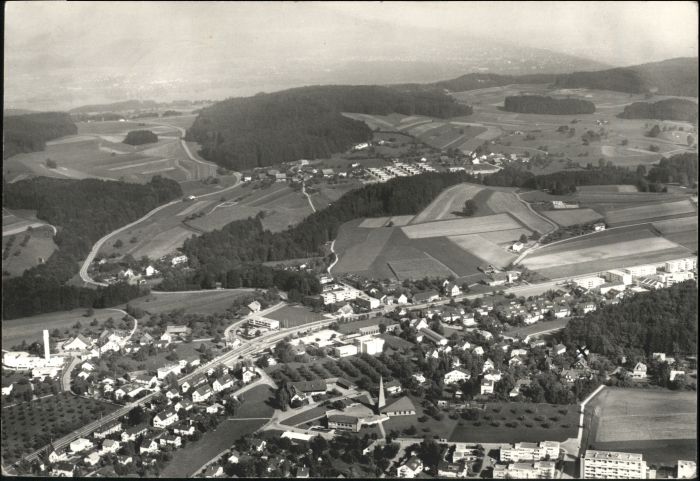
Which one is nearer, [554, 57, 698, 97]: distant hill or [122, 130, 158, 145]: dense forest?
[554, 57, 698, 97]: distant hill

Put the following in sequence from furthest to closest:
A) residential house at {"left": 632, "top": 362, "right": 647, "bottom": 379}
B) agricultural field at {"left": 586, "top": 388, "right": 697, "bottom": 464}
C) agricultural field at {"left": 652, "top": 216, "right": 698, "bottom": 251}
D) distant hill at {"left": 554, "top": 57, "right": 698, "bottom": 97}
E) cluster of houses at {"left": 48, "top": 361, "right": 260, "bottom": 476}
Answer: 1. distant hill at {"left": 554, "top": 57, "right": 698, "bottom": 97}
2. agricultural field at {"left": 652, "top": 216, "right": 698, "bottom": 251}
3. residential house at {"left": 632, "top": 362, "right": 647, "bottom": 379}
4. cluster of houses at {"left": 48, "top": 361, "right": 260, "bottom": 476}
5. agricultural field at {"left": 586, "top": 388, "right": 697, "bottom": 464}

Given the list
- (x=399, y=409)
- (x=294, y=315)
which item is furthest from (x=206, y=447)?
(x=294, y=315)

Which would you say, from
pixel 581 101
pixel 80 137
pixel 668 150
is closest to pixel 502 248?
pixel 668 150

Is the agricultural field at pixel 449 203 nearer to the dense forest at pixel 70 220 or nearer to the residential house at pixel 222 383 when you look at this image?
the dense forest at pixel 70 220

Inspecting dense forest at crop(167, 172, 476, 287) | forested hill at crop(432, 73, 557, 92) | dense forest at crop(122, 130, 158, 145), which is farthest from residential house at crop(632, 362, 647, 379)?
dense forest at crop(122, 130, 158, 145)

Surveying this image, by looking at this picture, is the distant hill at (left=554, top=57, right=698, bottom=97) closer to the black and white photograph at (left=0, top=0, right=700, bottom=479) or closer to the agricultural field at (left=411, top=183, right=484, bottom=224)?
the black and white photograph at (left=0, top=0, right=700, bottom=479)

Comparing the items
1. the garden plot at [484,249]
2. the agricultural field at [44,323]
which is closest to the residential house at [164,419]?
the agricultural field at [44,323]

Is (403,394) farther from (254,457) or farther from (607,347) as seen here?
(607,347)
